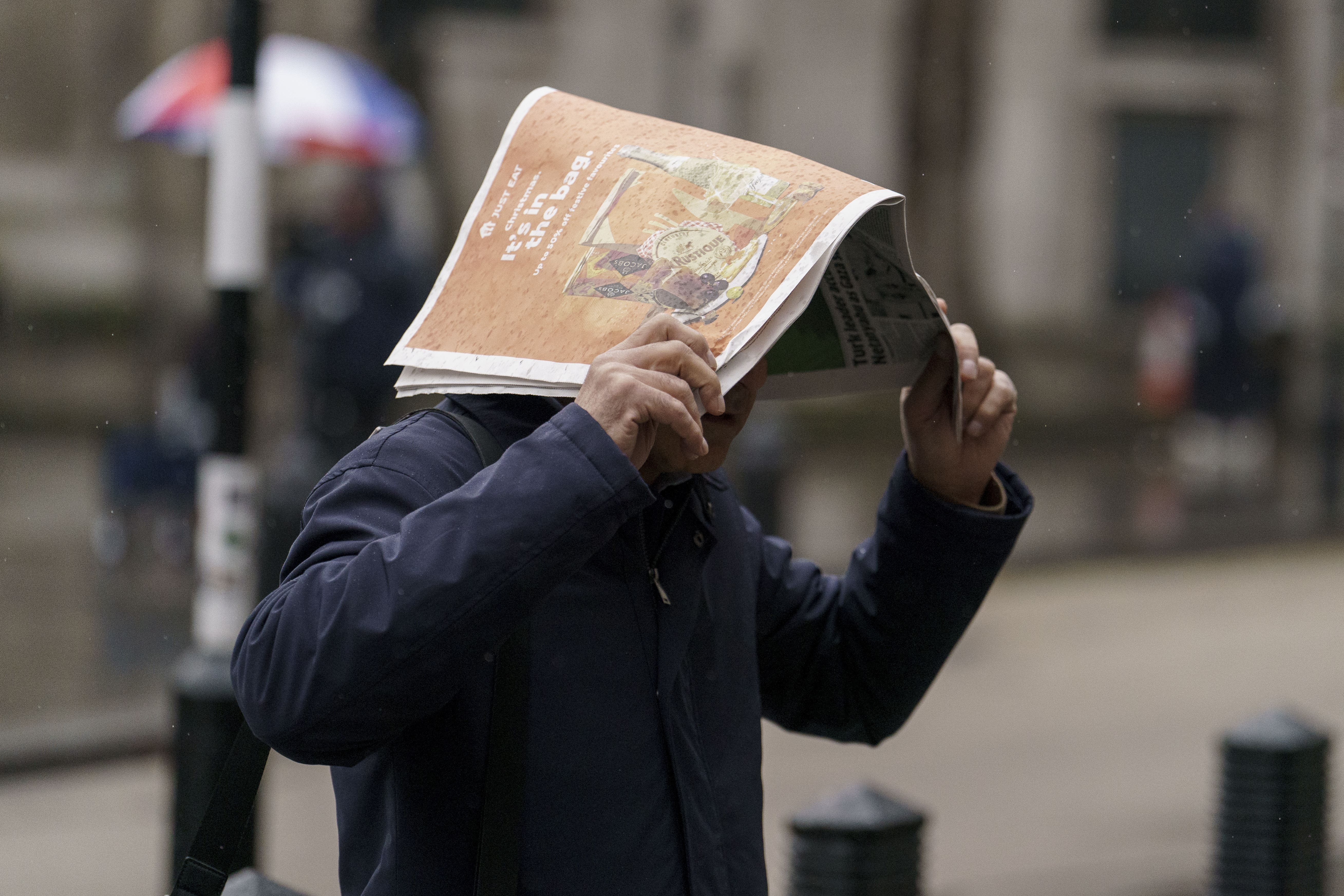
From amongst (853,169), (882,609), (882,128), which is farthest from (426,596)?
(882,128)

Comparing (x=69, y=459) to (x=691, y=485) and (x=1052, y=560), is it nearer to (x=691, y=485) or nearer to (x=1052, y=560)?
(x=1052, y=560)

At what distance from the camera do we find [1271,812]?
4.03 m

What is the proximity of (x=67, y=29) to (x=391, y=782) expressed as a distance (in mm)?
14159

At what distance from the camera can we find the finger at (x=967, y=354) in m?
2.01

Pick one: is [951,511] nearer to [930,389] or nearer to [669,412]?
[930,389]

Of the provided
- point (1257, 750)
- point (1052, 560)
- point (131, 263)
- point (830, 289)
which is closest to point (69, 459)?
point (131, 263)

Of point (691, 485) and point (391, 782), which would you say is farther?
point (691, 485)

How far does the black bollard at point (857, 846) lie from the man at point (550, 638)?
4.53ft

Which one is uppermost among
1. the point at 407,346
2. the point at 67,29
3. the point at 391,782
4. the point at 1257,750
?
the point at 67,29

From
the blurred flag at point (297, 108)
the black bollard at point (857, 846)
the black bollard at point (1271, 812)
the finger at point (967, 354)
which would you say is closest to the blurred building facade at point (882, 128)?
the blurred flag at point (297, 108)

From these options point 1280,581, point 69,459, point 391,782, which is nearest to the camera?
point 391,782

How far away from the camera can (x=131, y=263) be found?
14836mm

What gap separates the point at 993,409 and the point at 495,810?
0.84 metres

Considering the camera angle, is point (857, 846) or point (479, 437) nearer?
point (479, 437)
